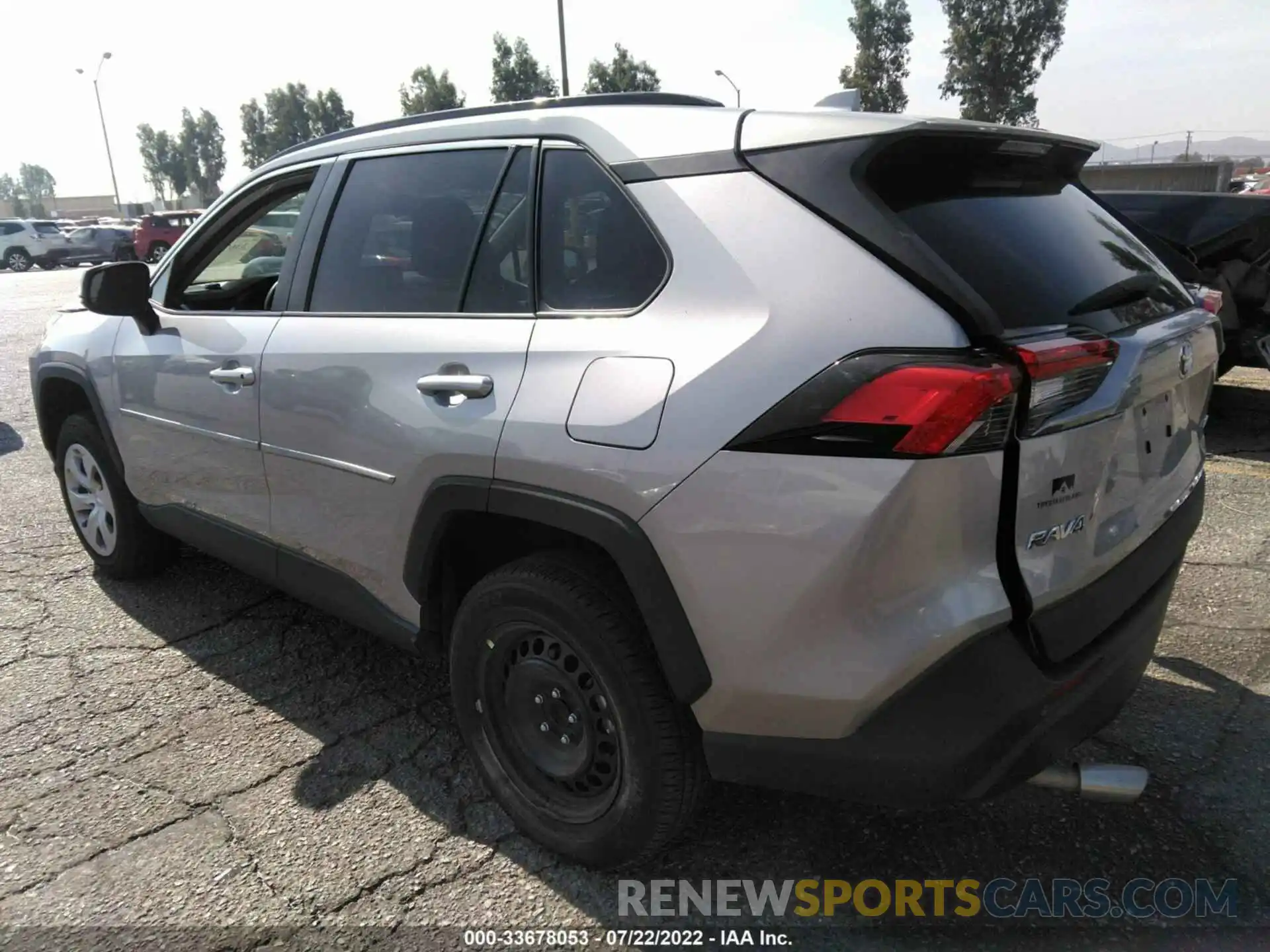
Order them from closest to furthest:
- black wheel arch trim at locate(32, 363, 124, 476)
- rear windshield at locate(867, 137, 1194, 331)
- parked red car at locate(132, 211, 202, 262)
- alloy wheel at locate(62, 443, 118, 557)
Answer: rear windshield at locate(867, 137, 1194, 331) → black wheel arch trim at locate(32, 363, 124, 476) → alloy wheel at locate(62, 443, 118, 557) → parked red car at locate(132, 211, 202, 262)

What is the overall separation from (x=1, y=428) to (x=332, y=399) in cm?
629

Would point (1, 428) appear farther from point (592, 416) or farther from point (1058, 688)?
point (1058, 688)

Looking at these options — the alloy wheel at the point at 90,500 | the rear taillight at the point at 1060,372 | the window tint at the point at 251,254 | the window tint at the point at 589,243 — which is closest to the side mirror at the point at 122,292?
the window tint at the point at 251,254

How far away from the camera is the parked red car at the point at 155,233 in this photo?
28.5m

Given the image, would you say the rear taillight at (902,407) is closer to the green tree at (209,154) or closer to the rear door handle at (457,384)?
the rear door handle at (457,384)

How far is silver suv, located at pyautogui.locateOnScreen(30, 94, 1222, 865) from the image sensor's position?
1.73m

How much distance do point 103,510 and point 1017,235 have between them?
3876 millimetres

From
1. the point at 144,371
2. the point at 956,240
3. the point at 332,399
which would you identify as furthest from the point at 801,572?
the point at 144,371

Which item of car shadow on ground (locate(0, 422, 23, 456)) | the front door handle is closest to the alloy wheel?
the front door handle

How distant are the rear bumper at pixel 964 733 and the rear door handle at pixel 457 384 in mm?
959

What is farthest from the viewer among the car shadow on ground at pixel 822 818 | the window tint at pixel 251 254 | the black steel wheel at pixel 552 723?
the window tint at pixel 251 254

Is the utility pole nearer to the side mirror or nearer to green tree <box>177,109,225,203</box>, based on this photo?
the side mirror

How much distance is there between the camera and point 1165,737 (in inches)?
111

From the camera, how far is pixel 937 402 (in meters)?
1.66
